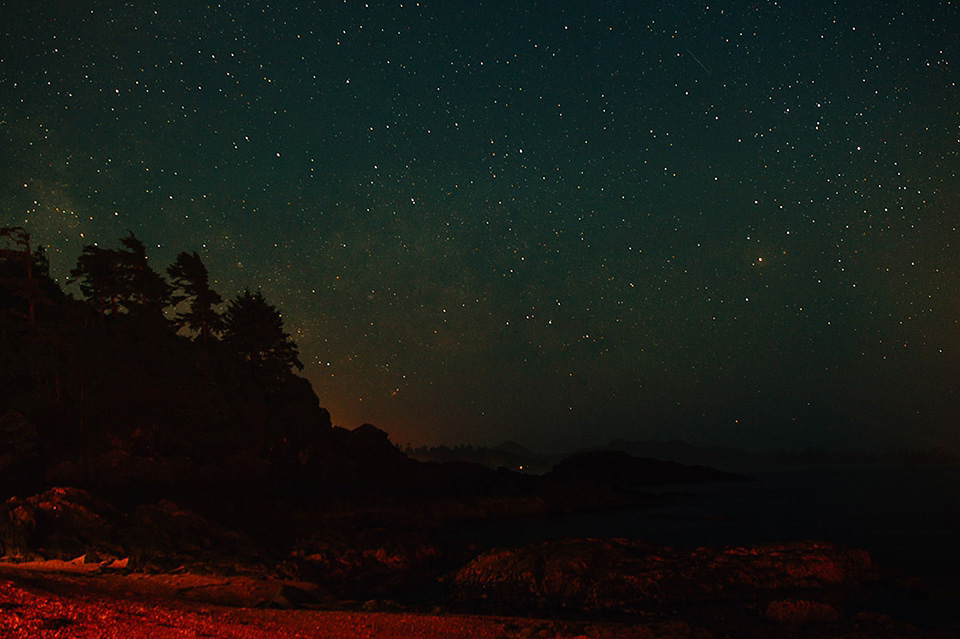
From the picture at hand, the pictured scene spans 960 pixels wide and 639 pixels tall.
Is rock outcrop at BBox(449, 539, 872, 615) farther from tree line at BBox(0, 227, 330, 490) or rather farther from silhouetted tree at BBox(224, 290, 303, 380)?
silhouetted tree at BBox(224, 290, 303, 380)

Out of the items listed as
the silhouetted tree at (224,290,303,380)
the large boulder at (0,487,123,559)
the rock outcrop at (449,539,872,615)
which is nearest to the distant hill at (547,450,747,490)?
the silhouetted tree at (224,290,303,380)

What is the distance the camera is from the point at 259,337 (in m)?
55.7

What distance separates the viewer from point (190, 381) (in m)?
43.8

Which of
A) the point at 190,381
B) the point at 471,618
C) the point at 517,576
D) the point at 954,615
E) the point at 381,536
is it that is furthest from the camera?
the point at 190,381

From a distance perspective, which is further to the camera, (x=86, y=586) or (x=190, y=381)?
(x=190, y=381)

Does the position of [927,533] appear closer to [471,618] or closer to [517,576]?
[517,576]

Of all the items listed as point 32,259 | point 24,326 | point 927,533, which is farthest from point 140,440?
point 927,533

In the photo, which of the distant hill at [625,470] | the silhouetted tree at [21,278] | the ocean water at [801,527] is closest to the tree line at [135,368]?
the silhouetted tree at [21,278]

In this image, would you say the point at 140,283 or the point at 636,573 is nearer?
the point at 636,573

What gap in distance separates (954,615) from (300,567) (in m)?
23.0

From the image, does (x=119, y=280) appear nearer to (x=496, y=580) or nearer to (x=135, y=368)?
(x=135, y=368)

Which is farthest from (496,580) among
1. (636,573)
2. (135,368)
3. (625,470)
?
(625,470)

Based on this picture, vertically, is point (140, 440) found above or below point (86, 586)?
above

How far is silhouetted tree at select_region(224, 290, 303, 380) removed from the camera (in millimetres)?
54969
